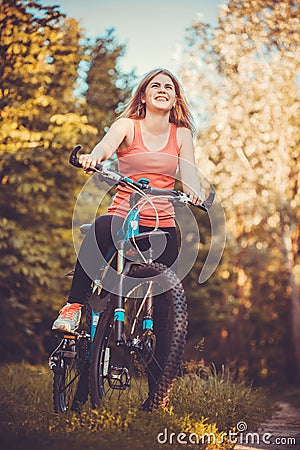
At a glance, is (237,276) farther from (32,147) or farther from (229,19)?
(32,147)

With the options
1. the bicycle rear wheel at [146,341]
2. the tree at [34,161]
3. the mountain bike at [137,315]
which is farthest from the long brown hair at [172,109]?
the tree at [34,161]

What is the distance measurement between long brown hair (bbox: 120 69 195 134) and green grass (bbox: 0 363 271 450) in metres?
1.66

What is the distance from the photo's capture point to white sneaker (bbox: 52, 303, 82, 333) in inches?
135

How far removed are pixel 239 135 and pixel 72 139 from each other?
6874mm

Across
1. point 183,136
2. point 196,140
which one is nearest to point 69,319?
point 183,136

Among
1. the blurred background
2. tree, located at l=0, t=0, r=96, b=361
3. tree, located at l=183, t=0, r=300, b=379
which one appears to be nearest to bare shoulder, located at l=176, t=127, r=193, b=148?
the blurred background

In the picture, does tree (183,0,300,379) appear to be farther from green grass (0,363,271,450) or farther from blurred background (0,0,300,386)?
green grass (0,363,271,450)

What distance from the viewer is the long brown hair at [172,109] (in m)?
3.65

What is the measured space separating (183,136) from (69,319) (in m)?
1.25

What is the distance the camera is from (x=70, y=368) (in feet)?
12.3

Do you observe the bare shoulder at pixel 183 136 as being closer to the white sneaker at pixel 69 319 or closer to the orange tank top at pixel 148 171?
the orange tank top at pixel 148 171

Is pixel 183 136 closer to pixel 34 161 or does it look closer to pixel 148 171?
pixel 148 171

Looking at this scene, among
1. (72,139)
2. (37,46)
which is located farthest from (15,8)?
(72,139)

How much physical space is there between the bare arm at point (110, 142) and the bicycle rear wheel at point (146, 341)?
61 centimetres
